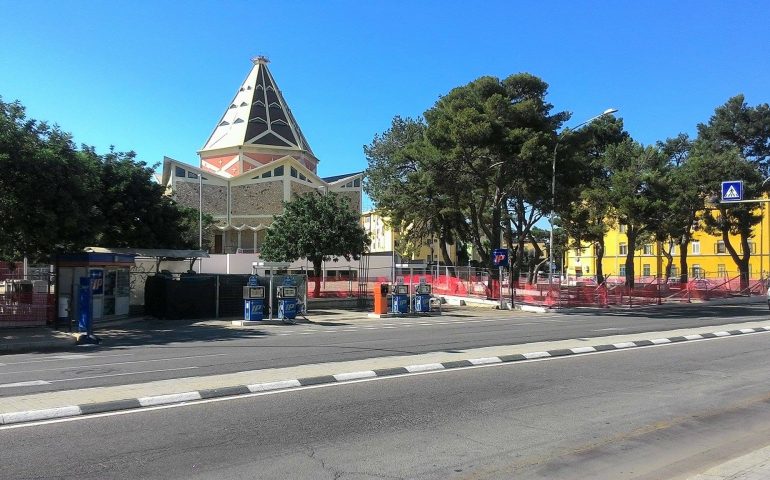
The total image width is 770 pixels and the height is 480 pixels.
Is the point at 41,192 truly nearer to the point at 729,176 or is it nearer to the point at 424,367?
the point at 424,367

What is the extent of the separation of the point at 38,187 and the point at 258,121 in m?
85.2

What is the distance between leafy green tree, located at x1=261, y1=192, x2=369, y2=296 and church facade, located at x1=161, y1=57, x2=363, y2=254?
131 feet

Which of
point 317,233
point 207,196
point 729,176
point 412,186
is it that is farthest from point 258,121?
point 729,176

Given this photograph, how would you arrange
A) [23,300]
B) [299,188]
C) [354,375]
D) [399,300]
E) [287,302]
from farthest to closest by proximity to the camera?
1. [299,188]
2. [399,300]
3. [287,302]
4. [23,300]
5. [354,375]

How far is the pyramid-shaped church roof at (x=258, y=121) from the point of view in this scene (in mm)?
99188

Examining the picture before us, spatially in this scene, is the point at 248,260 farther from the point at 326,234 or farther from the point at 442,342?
the point at 442,342

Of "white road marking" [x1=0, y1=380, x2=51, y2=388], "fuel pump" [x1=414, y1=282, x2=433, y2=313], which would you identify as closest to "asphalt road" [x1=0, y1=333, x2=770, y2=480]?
"white road marking" [x1=0, y1=380, x2=51, y2=388]

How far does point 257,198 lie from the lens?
3479 inches

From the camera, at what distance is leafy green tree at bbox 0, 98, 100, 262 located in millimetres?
17766

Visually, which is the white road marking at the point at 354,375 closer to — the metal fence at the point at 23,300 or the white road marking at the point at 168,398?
the white road marking at the point at 168,398

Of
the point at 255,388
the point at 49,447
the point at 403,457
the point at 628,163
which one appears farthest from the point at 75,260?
the point at 628,163

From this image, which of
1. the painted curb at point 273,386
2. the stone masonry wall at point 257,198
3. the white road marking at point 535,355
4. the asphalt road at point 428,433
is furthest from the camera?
the stone masonry wall at point 257,198

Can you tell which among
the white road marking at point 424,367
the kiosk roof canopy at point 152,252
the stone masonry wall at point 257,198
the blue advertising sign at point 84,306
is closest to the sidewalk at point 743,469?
the white road marking at point 424,367

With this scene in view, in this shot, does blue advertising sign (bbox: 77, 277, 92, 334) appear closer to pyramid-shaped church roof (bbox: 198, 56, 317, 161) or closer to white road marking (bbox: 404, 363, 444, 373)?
white road marking (bbox: 404, 363, 444, 373)
